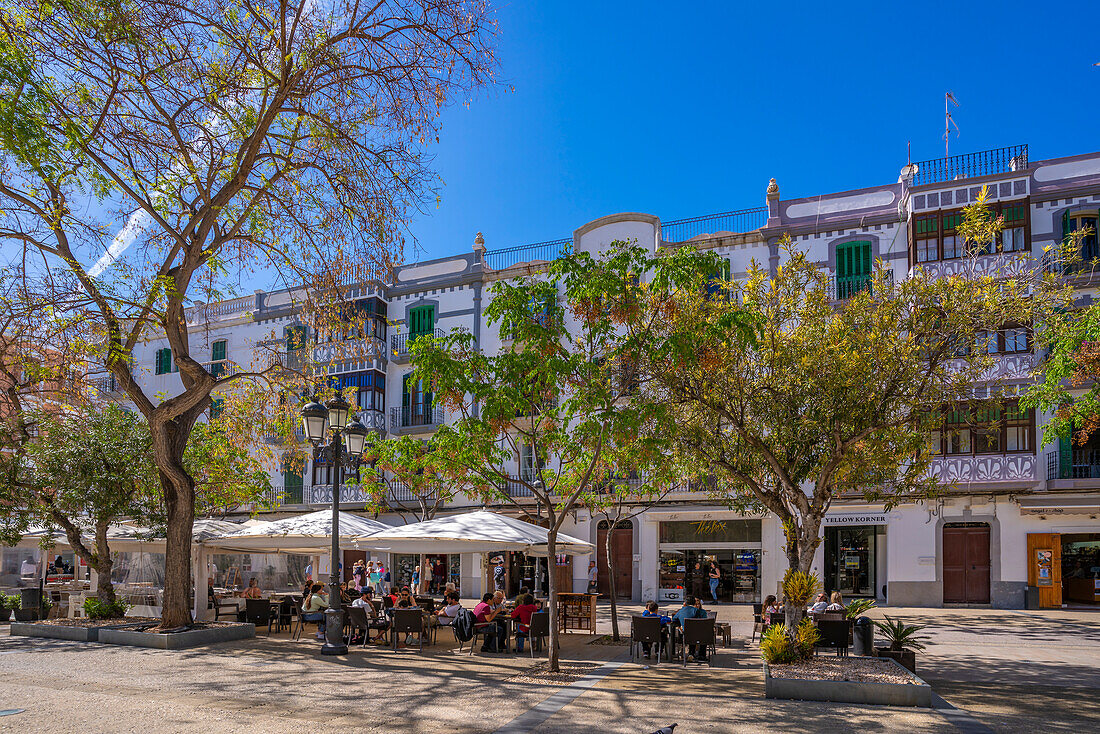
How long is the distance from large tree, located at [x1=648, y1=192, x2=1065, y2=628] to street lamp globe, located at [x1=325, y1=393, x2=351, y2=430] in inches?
214

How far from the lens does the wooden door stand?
80.5ft

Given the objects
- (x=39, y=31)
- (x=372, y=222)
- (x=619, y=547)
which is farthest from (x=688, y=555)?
(x=39, y=31)

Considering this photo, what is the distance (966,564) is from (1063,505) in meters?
3.38

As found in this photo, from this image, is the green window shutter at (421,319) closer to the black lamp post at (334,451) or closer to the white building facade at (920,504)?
the white building facade at (920,504)

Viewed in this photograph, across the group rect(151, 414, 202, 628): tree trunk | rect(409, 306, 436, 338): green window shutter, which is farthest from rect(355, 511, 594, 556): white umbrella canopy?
rect(409, 306, 436, 338): green window shutter

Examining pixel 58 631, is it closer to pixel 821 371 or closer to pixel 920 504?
pixel 821 371

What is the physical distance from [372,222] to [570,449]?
18.1 feet

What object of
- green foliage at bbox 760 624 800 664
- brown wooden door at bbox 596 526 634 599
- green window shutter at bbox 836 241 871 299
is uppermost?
green window shutter at bbox 836 241 871 299

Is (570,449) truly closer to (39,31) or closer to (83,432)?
(39,31)

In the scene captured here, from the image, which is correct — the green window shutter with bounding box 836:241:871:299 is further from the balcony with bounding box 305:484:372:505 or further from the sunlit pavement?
the balcony with bounding box 305:484:372:505

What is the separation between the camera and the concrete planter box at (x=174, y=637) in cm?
1460

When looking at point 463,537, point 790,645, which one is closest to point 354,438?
point 463,537

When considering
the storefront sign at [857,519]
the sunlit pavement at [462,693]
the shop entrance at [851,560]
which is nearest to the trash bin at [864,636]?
the sunlit pavement at [462,693]

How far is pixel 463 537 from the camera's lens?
15383 millimetres
